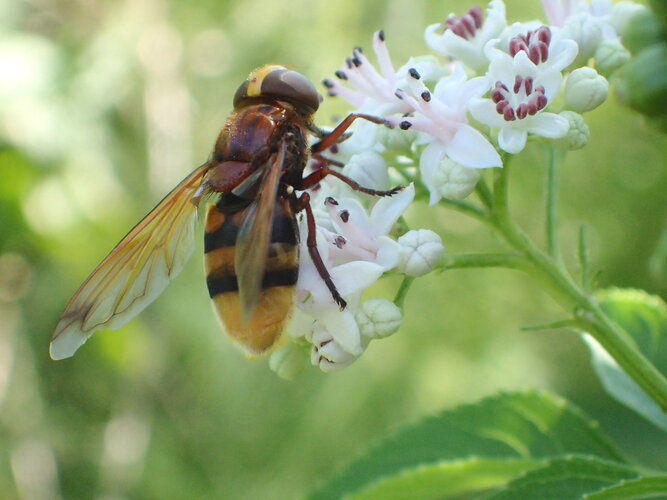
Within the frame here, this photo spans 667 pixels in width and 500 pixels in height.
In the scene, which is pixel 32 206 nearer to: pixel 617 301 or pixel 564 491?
pixel 617 301

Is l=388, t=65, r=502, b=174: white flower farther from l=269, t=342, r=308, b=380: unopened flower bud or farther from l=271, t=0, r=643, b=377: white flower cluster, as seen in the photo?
l=269, t=342, r=308, b=380: unopened flower bud

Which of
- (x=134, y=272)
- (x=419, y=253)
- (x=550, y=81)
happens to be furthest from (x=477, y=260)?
(x=134, y=272)

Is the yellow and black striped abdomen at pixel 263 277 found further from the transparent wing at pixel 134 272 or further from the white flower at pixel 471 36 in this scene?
the white flower at pixel 471 36

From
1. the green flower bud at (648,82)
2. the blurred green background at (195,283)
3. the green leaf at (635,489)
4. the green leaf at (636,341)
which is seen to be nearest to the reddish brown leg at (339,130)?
the green flower bud at (648,82)

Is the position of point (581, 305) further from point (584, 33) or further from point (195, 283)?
point (195, 283)

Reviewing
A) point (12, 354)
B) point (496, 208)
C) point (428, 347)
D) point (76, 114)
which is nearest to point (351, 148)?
point (496, 208)

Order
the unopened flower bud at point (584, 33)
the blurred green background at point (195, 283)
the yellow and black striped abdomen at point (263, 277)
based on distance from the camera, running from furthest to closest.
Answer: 1. the blurred green background at point (195, 283)
2. the unopened flower bud at point (584, 33)
3. the yellow and black striped abdomen at point (263, 277)
